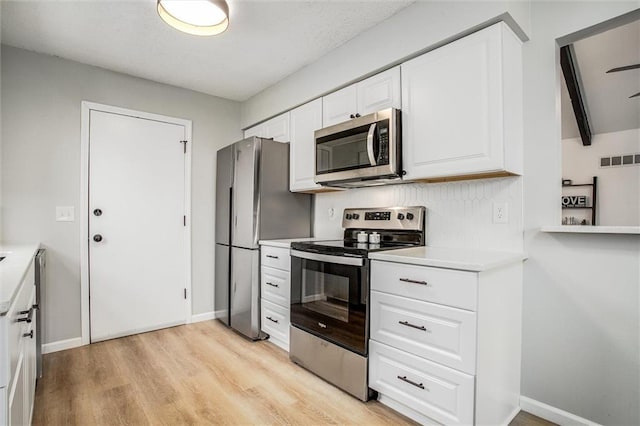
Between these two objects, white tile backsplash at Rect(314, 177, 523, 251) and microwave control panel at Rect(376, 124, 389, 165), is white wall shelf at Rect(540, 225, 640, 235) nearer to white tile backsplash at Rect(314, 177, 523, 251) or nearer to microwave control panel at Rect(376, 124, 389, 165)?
white tile backsplash at Rect(314, 177, 523, 251)

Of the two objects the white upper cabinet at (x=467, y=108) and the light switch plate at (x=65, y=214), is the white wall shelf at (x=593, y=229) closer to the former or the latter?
the white upper cabinet at (x=467, y=108)

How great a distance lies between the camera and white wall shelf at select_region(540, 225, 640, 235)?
1.49 meters

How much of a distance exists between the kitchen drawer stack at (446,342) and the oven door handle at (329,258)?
0.36 ft

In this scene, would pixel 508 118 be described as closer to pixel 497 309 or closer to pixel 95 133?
pixel 497 309

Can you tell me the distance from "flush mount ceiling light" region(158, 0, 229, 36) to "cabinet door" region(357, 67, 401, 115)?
1015 mm

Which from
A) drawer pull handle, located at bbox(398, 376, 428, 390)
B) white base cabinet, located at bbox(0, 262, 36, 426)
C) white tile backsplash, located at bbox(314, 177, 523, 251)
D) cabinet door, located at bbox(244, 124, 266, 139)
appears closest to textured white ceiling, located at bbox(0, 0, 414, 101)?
cabinet door, located at bbox(244, 124, 266, 139)

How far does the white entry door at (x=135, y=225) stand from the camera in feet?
9.51

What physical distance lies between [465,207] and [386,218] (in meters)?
0.57

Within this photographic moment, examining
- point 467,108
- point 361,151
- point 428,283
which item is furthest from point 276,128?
point 428,283

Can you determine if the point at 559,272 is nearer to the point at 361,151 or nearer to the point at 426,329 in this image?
the point at 426,329

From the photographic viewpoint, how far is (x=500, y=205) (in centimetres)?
194

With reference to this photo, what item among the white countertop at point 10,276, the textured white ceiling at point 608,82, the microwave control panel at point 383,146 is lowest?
the white countertop at point 10,276

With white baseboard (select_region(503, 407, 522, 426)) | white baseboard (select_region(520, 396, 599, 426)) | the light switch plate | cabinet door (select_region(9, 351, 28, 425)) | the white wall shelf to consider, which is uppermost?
the light switch plate

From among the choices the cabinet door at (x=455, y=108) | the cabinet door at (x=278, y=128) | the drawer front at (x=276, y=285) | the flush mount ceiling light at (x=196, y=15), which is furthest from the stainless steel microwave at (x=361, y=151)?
the flush mount ceiling light at (x=196, y=15)
